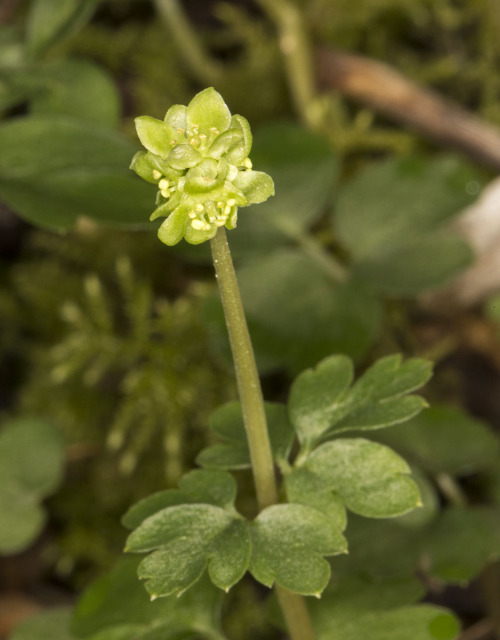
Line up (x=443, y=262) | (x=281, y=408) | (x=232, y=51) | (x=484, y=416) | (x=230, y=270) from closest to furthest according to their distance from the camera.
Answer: (x=230, y=270) < (x=281, y=408) < (x=443, y=262) < (x=484, y=416) < (x=232, y=51)

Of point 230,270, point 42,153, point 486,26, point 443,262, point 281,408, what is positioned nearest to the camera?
point 230,270

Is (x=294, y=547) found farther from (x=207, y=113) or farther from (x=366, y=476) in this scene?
(x=207, y=113)

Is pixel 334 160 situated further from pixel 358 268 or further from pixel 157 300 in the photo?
pixel 157 300

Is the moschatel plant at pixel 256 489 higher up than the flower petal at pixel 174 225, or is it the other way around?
the flower petal at pixel 174 225

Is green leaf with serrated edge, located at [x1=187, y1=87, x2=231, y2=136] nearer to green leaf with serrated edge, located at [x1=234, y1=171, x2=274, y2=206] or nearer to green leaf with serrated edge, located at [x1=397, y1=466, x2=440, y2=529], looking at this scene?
green leaf with serrated edge, located at [x1=234, y1=171, x2=274, y2=206]

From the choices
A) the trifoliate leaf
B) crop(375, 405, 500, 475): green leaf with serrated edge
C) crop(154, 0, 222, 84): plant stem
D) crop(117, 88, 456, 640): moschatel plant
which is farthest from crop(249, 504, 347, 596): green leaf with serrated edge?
crop(154, 0, 222, 84): plant stem

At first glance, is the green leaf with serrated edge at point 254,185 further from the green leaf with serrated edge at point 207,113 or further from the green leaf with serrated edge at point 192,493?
the green leaf with serrated edge at point 192,493

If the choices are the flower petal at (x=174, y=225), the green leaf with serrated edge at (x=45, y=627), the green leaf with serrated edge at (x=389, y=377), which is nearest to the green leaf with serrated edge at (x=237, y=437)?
the green leaf with serrated edge at (x=389, y=377)

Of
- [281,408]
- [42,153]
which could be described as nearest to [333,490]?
[281,408]
